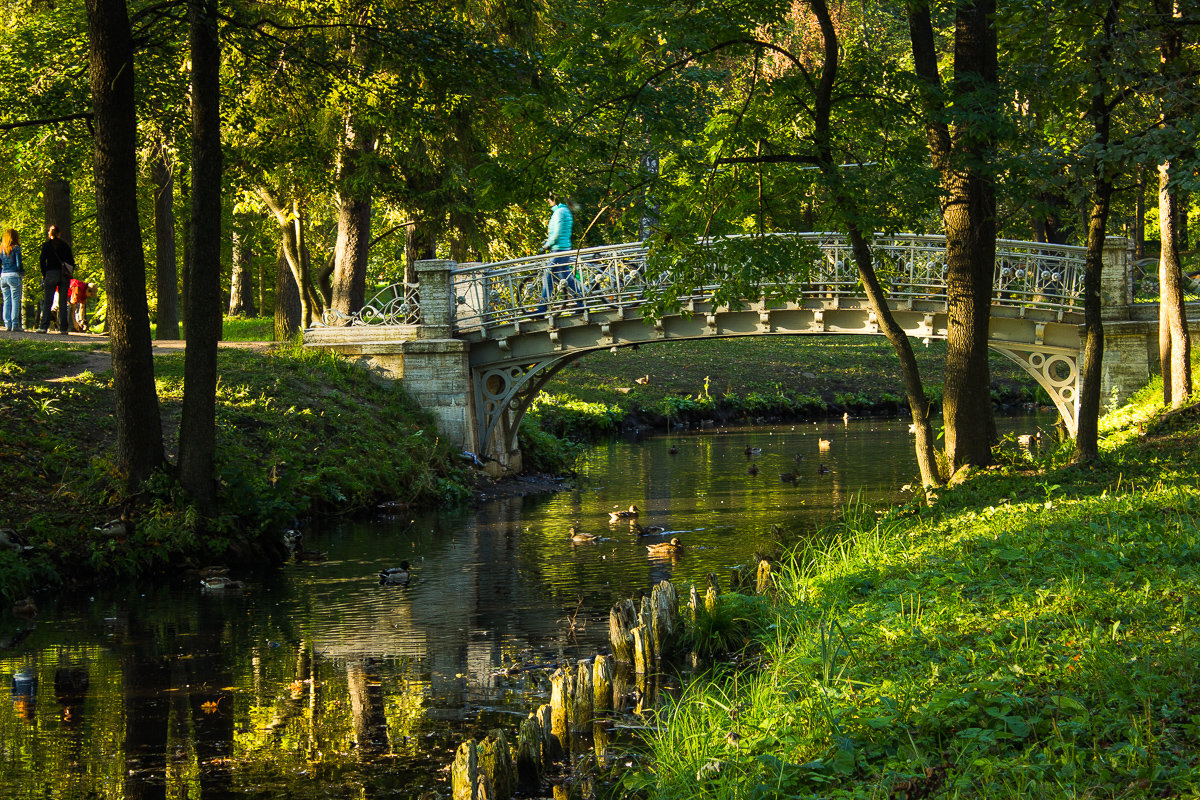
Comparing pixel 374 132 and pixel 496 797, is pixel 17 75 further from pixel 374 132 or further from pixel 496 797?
pixel 496 797

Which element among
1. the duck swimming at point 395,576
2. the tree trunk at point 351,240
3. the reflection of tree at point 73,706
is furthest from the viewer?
the tree trunk at point 351,240

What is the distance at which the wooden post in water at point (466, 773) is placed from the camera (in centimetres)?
535

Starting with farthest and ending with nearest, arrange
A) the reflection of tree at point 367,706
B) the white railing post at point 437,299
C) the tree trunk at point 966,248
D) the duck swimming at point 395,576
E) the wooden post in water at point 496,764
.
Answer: the white railing post at point 437,299
the tree trunk at point 966,248
the duck swimming at point 395,576
the reflection of tree at point 367,706
the wooden post in water at point 496,764

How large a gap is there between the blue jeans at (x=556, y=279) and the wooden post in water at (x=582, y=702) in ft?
47.2

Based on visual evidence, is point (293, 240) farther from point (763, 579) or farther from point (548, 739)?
point (548, 739)

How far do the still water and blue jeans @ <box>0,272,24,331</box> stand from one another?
10.4 meters

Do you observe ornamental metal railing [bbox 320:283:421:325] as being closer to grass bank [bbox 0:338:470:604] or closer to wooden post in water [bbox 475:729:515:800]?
grass bank [bbox 0:338:470:604]

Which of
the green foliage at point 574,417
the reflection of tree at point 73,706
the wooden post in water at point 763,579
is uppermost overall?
the green foliage at point 574,417

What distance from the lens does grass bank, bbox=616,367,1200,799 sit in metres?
4.47

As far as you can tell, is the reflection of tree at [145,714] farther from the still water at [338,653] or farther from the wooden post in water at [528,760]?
the wooden post in water at [528,760]

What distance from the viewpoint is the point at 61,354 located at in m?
17.8

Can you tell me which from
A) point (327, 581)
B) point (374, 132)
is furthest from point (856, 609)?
point (374, 132)

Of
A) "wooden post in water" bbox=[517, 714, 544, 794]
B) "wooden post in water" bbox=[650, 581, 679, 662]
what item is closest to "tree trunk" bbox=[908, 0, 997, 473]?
"wooden post in water" bbox=[650, 581, 679, 662]

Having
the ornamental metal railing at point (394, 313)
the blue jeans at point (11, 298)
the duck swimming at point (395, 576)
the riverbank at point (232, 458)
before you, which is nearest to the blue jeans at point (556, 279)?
the ornamental metal railing at point (394, 313)
